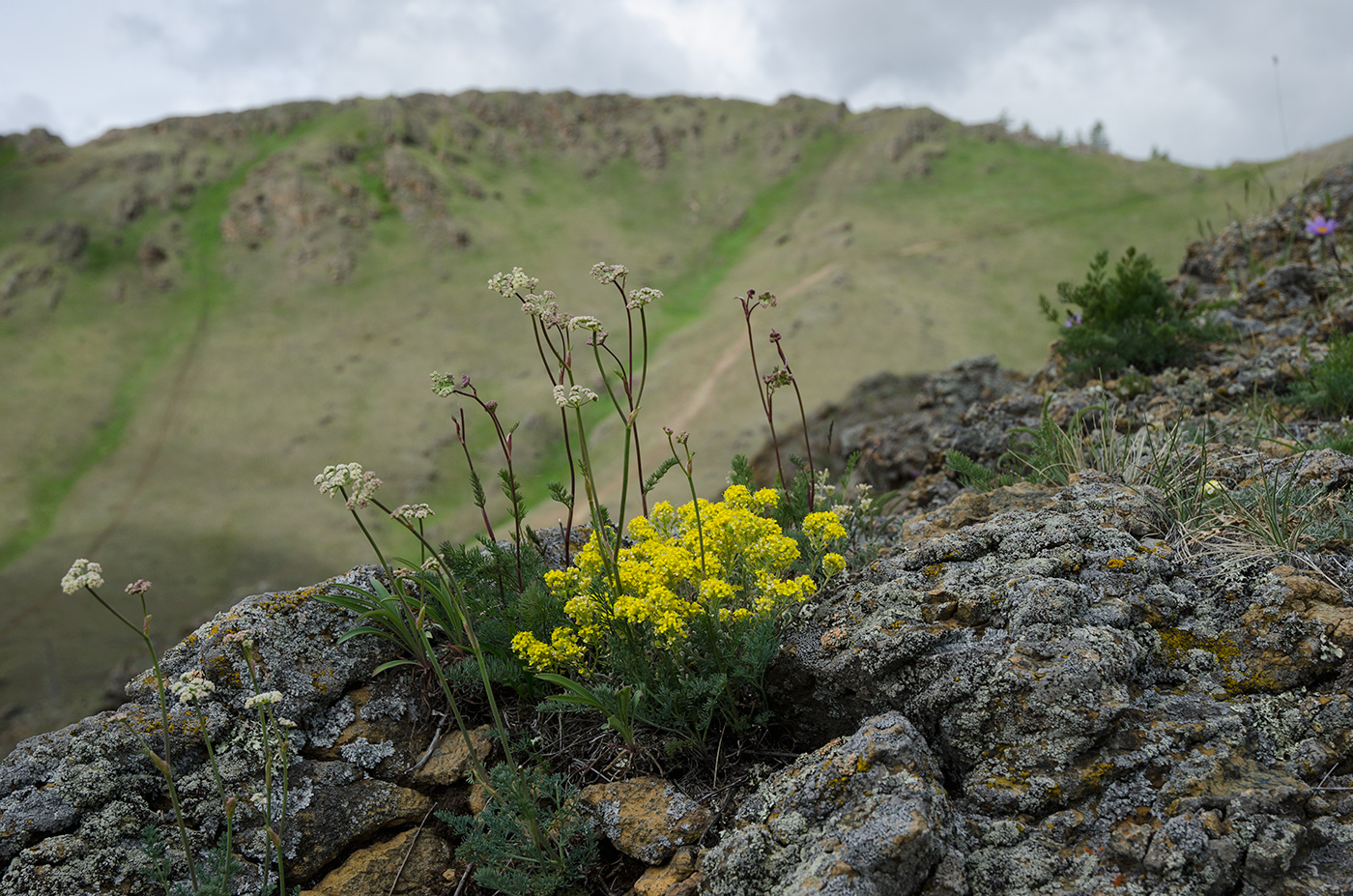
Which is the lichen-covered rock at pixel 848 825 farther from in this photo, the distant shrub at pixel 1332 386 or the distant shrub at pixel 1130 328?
the distant shrub at pixel 1130 328

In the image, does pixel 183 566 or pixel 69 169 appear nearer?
pixel 183 566

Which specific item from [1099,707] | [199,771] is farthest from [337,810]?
[1099,707]

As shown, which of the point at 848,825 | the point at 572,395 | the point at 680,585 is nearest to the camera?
the point at 848,825

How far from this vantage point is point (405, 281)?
40.6 meters

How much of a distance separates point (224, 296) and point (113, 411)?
9.47 m

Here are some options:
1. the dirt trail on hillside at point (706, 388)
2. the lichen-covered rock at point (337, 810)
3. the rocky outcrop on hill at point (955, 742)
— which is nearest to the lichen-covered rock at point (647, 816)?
the rocky outcrop on hill at point (955, 742)

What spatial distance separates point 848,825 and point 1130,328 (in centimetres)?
641

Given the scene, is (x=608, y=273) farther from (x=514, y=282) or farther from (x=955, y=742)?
(x=955, y=742)

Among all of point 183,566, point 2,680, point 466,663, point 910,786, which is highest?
point 466,663

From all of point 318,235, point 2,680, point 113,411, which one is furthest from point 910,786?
point 318,235

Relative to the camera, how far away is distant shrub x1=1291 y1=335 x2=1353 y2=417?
15.3ft

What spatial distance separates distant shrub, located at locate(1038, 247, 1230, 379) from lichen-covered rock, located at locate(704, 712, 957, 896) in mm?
5164

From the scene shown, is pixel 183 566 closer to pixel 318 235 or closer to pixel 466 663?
pixel 318 235

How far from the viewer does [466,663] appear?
3109mm
